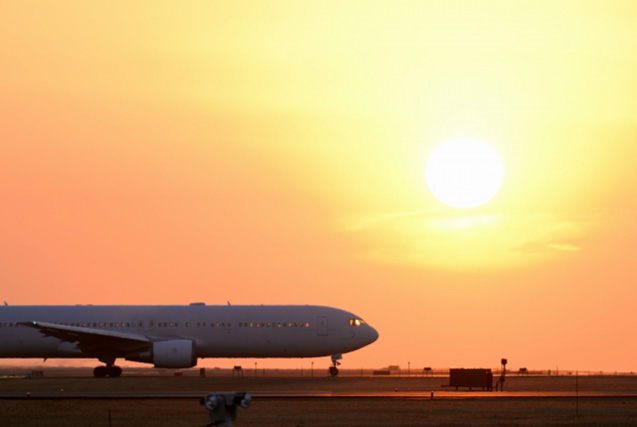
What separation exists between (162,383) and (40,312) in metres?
11.5

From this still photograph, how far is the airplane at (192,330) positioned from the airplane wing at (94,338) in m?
0.06

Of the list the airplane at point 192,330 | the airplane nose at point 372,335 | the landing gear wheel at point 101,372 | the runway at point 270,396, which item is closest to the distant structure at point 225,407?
the runway at point 270,396

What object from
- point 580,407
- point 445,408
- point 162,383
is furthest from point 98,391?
point 580,407

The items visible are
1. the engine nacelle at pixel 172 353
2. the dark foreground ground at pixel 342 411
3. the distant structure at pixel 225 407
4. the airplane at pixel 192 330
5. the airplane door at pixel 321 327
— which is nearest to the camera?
the distant structure at pixel 225 407

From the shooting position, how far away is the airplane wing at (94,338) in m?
66.4

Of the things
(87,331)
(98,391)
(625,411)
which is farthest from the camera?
(87,331)

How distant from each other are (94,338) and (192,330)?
613 centimetres

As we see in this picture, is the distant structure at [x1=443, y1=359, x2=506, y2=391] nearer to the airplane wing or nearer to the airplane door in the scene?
the airplane door

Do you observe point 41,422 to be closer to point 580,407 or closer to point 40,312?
point 580,407

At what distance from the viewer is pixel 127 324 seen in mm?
69625

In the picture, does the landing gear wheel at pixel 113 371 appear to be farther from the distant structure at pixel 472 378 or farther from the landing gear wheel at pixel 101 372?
the distant structure at pixel 472 378

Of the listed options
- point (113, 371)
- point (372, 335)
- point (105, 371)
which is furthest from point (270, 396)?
point (113, 371)

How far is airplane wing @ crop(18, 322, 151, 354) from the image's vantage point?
66375mm

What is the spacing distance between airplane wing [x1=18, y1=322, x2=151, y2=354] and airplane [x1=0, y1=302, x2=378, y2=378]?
0.21 feet
